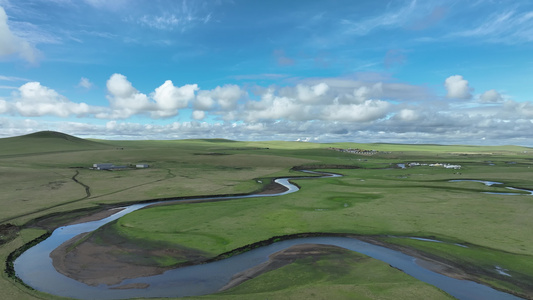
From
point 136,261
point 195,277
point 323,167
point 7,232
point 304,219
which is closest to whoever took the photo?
point 195,277

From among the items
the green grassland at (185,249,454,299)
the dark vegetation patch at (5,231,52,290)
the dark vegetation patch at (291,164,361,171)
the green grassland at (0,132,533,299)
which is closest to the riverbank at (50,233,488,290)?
the green grassland at (0,132,533,299)

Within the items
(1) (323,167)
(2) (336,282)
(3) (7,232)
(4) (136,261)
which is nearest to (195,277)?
(4) (136,261)

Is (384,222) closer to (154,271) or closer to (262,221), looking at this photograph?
(262,221)

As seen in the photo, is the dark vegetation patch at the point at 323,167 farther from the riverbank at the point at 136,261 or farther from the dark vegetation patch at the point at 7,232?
the dark vegetation patch at the point at 7,232

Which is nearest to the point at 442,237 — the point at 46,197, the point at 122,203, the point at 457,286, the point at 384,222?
the point at 384,222

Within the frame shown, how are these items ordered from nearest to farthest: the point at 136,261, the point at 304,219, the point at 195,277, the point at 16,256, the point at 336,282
Answer: 1. the point at 336,282
2. the point at 195,277
3. the point at 136,261
4. the point at 16,256
5. the point at 304,219

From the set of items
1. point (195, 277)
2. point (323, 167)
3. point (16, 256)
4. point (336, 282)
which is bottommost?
point (195, 277)

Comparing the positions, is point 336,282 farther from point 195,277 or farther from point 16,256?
point 16,256

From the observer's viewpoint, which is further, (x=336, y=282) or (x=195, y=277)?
(x=195, y=277)

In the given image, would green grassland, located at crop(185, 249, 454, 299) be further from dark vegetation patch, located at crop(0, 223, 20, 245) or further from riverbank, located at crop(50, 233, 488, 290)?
dark vegetation patch, located at crop(0, 223, 20, 245)
